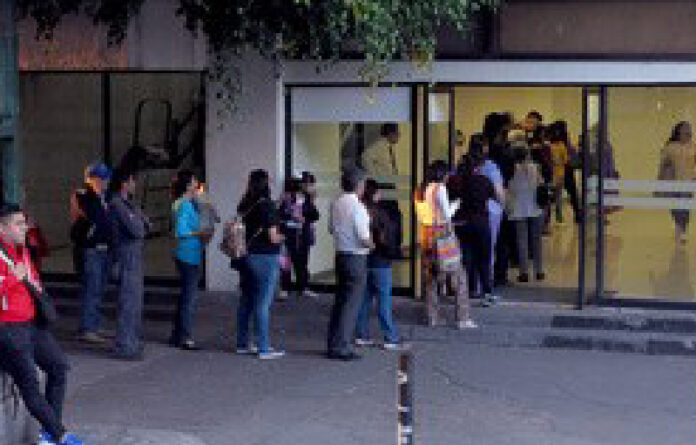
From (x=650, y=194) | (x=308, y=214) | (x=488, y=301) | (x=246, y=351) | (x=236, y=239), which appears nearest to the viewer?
(x=236, y=239)

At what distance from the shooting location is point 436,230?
47.8 ft

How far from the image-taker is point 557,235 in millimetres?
17609

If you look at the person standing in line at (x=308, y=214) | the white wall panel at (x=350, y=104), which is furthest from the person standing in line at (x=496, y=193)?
the person standing in line at (x=308, y=214)

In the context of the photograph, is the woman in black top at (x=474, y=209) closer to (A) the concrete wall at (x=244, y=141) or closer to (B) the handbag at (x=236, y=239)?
(A) the concrete wall at (x=244, y=141)

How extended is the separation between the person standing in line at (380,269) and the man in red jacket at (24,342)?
15.2 ft

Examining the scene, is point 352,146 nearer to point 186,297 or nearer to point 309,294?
point 309,294

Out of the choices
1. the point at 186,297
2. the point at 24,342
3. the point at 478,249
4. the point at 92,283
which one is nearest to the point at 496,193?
the point at 478,249

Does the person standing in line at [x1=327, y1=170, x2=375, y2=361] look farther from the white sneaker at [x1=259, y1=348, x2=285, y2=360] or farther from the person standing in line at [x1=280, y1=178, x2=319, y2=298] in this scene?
the person standing in line at [x1=280, y1=178, x2=319, y2=298]

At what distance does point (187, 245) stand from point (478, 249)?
3558mm

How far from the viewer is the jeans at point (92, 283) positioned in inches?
565

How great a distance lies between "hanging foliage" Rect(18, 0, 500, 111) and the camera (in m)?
12.2

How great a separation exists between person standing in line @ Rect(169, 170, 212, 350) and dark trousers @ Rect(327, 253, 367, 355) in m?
1.48

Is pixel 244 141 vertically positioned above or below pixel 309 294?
above

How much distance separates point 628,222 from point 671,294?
960 mm
